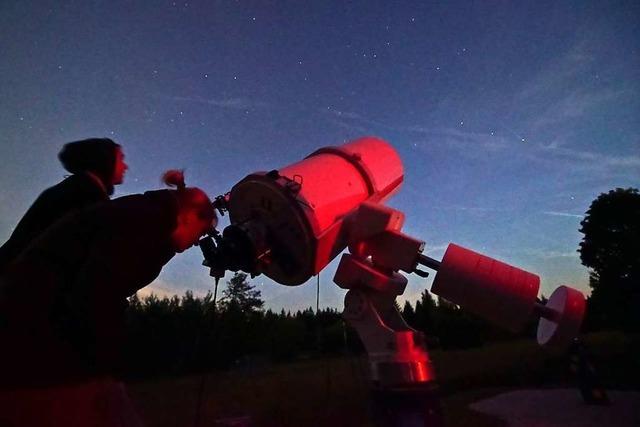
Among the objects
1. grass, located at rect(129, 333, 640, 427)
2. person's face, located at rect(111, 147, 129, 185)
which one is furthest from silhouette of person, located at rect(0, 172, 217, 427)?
grass, located at rect(129, 333, 640, 427)

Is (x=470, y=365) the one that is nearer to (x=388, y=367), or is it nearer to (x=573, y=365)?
(x=573, y=365)

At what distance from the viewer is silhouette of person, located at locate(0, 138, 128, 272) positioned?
1.58 metres

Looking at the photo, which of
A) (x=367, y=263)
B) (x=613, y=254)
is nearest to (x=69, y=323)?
(x=367, y=263)

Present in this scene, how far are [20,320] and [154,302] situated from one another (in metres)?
18.8

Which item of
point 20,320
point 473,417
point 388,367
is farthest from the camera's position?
point 473,417

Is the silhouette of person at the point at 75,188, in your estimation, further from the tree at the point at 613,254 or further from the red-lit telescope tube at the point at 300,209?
the tree at the point at 613,254

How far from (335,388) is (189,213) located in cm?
632

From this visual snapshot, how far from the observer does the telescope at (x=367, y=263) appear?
1.98 m

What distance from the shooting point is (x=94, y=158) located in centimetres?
187

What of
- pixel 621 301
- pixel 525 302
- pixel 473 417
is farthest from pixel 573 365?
pixel 621 301

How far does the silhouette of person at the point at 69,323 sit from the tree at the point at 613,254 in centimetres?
2008

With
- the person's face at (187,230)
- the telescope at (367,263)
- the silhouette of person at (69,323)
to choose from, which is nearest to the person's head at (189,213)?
the person's face at (187,230)

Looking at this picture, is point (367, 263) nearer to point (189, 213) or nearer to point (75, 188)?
point (189, 213)

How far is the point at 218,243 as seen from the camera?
2043mm
